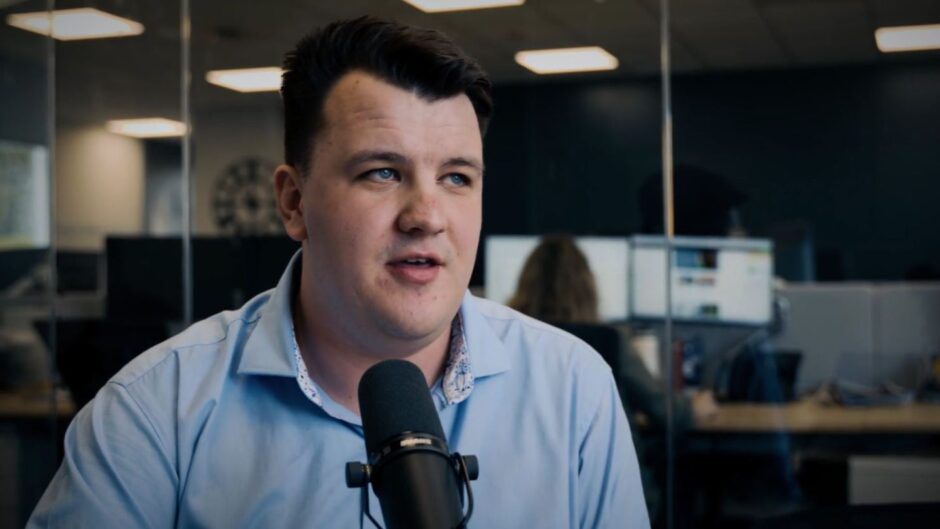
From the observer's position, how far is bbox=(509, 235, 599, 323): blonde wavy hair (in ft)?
10.3

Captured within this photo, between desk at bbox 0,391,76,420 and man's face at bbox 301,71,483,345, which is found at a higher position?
man's face at bbox 301,71,483,345

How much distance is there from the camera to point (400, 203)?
1030 millimetres

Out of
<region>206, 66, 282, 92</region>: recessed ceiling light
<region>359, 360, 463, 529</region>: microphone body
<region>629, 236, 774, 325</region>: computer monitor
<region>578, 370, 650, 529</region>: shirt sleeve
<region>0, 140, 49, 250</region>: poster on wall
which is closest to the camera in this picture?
<region>359, 360, 463, 529</region>: microphone body

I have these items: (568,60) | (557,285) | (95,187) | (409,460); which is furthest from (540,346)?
(95,187)

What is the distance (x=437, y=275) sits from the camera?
1.03 m

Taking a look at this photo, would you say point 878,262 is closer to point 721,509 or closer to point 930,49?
point 930,49

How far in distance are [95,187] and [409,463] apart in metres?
3.47

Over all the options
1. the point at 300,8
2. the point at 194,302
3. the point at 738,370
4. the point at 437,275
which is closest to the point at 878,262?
the point at 738,370

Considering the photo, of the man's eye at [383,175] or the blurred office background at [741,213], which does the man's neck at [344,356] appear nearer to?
the man's eye at [383,175]

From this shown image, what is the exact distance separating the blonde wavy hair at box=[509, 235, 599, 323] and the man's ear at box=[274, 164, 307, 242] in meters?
1.97

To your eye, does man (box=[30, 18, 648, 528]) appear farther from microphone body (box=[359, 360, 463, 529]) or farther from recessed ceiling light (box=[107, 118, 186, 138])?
recessed ceiling light (box=[107, 118, 186, 138])

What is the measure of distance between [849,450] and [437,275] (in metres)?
2.55

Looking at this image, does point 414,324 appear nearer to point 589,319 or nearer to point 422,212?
point 422,212

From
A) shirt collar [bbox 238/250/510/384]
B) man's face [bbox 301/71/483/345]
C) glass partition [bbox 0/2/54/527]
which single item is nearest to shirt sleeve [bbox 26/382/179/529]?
shirt collar [bbox 238/250/510/384]
